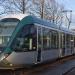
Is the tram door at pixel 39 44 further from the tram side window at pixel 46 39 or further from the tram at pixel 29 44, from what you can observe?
the tram side window at pixel 46 39

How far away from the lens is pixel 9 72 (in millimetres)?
21703

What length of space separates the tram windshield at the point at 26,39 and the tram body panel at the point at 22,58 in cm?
27

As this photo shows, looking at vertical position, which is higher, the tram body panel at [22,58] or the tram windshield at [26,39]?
the tram windshield at [26,39]

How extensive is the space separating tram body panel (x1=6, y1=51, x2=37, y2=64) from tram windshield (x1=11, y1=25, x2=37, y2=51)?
0.27 m

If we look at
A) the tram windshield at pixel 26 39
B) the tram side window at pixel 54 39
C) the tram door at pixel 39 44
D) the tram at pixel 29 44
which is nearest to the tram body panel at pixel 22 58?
the tram at pixel 29 44

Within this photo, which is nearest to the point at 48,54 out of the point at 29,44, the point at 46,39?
the point at 46,39

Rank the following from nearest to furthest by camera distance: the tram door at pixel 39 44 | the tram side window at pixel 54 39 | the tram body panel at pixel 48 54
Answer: the tram door at pixel 39 44
the tram body panel at pixel 48 54
the tram side window at pixel 54 39

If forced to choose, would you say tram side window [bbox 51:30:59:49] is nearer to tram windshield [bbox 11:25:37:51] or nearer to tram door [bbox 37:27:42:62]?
tram door [bbox 37:27:42:62]

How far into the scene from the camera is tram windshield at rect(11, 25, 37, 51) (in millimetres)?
20578

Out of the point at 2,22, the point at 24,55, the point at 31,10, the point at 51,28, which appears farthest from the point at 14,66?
the point at 31,10

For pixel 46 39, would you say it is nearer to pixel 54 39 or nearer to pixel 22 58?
pixel 54 39

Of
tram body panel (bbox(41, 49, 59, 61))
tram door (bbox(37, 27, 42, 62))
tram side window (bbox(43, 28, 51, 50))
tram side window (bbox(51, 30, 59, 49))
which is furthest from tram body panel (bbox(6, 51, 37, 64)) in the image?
tram side window (bbox(51, 30, 59, 49))

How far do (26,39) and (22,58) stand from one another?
112cm

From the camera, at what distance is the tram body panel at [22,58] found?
20172mm
